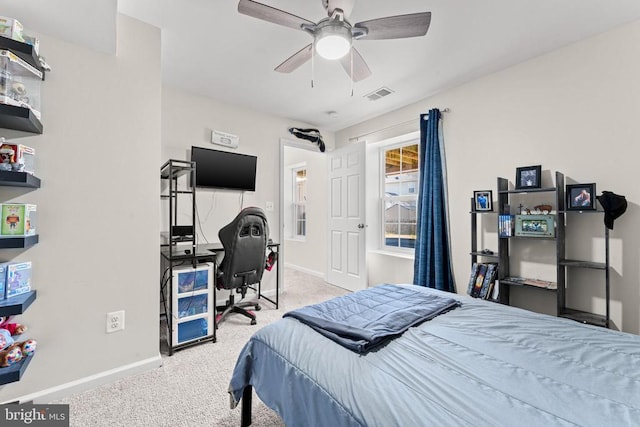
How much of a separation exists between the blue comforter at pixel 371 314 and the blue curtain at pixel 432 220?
1.37 metres

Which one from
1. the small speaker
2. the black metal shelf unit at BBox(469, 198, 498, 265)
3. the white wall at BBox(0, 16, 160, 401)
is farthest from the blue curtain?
the white wall at BBox(0, 16, 160, 401)

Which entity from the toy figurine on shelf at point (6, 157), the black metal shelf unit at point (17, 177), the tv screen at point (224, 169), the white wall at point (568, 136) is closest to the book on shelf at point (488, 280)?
the white wall at point (568, 136)

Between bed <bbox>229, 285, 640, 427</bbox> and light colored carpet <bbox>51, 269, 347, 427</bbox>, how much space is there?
280 mm

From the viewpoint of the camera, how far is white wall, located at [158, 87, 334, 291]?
10.2 feet

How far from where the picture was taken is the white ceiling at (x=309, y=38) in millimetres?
1738

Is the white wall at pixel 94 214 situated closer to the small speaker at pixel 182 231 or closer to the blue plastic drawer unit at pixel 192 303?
the blue plastic drawer unit at pixel 192 303

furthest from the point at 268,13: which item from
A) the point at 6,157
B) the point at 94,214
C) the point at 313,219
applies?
the point at 313,219

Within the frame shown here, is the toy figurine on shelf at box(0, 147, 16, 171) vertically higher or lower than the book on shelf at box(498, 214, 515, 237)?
higher

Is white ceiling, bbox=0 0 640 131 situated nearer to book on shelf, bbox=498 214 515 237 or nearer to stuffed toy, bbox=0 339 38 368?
book on shelf, bbox=498 214 515 237

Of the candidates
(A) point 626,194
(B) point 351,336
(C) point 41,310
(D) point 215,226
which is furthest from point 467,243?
(C) point 41,310

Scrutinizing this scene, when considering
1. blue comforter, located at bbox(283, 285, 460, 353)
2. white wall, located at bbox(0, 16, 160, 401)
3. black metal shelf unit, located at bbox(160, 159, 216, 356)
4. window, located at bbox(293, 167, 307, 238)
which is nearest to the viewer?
blue comforter, located at bbox(283, 285, 460, 353)

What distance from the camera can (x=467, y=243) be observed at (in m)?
3.01

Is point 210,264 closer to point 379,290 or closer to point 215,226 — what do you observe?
point 215,226

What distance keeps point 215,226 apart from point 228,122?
1312 millimetres
